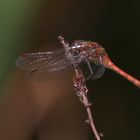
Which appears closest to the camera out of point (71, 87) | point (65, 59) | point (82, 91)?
point (82, 91)

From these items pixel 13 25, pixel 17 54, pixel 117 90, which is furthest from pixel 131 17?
pixel 13 25

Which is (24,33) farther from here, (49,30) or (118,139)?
(118,139)

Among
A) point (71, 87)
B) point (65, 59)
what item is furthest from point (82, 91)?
point (71, 87)

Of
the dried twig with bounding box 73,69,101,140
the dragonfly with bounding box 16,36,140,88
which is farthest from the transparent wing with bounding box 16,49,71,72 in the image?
the dried twig with bounding box 73,69,101,140

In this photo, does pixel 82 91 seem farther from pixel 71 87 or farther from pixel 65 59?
pixel 71 87

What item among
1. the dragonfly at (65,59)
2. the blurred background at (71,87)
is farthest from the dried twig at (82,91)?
the blurred background at (71,87)

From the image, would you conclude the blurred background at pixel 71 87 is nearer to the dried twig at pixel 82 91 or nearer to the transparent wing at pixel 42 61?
the transparent wing at pixel 42 61

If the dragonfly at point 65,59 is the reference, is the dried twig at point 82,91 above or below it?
below
